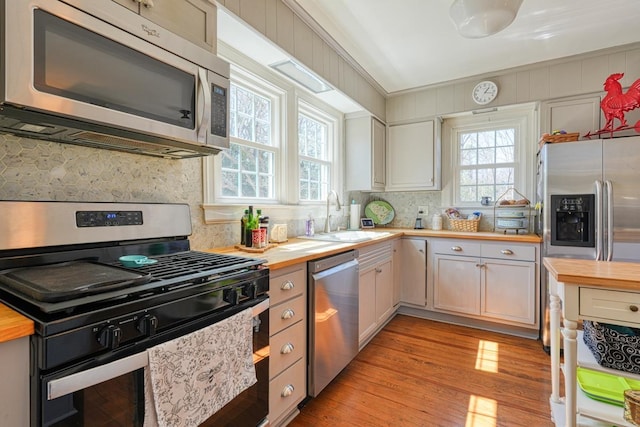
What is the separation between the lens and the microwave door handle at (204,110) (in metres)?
1.32

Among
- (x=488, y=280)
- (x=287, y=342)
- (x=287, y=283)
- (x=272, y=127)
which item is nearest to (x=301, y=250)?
(x=287, y=283)

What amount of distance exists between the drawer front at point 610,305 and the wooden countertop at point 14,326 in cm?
189

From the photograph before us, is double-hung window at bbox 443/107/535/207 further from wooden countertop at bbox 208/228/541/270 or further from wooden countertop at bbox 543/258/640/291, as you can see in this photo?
wooden countertop at bbox 543/258/640/291

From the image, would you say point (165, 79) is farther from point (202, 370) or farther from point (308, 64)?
point (308, 64)

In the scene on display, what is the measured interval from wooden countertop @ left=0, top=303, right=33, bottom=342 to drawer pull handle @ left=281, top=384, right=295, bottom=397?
3.84 ft

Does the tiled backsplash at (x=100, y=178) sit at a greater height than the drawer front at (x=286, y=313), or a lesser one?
greater

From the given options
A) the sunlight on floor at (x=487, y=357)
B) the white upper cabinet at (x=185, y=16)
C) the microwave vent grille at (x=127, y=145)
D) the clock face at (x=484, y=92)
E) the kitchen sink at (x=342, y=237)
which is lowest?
the sunlight on floor at (x=487, y=357)

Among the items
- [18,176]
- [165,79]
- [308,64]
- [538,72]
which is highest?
[538,72]

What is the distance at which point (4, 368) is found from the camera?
68cm

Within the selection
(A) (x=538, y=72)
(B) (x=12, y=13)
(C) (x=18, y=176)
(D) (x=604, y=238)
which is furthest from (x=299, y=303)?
(A) (x=538, y=72)

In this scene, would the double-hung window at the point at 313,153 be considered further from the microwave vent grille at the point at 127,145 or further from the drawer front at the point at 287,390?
the drawer front at the point at 287,390

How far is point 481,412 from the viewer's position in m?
1.78

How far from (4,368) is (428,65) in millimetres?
3378

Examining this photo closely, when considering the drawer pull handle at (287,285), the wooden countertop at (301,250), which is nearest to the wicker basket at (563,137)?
the wooden countertop at (301,250)
